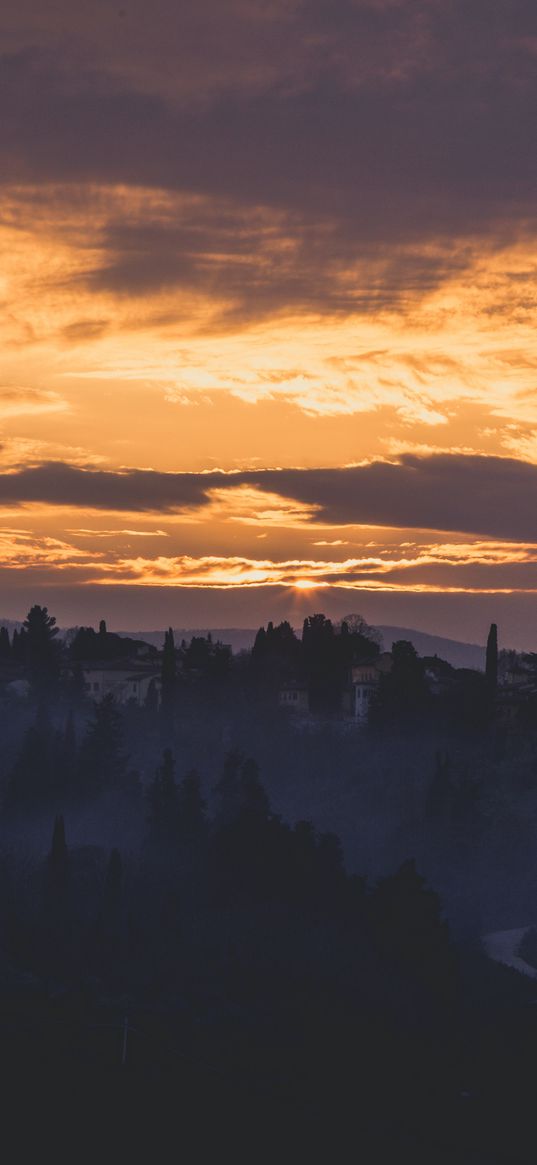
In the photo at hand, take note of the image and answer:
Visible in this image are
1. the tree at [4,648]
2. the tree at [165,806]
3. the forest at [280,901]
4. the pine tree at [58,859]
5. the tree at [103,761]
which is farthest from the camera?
the tree at [4,648]

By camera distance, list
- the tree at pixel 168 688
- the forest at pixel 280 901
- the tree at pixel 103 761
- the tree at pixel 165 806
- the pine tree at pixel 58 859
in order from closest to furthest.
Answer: the forest at pixel 280 901 → the pine tree at pixel 58 859 → the tree at pixel 165 806 → the tree at pixel 103 761 → the tree at pixel 168 688

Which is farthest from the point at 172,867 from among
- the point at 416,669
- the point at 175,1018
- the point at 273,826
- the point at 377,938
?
the point at 416,669

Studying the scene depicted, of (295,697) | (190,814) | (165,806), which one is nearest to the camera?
(190,814)

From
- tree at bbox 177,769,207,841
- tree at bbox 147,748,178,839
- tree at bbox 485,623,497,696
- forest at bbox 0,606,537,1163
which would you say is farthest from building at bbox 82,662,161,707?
tree at bbox 177,769,207,841

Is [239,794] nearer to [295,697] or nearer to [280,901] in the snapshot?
[280,901]

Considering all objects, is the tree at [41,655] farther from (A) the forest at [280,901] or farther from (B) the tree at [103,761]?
(B) the tree at [103,761]

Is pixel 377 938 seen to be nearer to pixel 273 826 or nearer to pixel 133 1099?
pixel 273 826

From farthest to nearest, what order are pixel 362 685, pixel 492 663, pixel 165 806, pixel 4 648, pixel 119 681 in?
pixel 4 648, pixel 119 681, pixel 362 685, pixel 492 663, pixel 165 806

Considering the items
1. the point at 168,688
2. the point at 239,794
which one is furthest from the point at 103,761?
the point at 168,688

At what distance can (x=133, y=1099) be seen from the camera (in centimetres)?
6203

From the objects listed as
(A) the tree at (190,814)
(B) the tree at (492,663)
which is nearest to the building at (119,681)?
(B) the tree at (492,663)

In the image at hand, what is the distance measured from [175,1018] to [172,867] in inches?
890

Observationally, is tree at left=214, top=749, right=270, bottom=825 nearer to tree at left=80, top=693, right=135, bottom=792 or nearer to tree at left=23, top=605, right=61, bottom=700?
tree at left=80, top=693, right=135, bottom=792

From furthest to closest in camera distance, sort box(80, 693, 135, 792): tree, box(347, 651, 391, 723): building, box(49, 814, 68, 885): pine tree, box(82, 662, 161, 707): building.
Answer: box(82, 662, 161, 707): building < box(347, 651, 391, 723): building < box(80, 693, 135, 792): tree < box(49, 814, 68, 885): pine tree
